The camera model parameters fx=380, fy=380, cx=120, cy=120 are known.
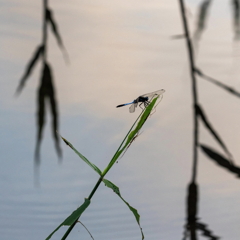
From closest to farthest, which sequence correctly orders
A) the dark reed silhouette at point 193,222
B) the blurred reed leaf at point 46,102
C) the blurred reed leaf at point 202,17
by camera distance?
the dark reed silhouette at point 193,222
the blurred reed leaf at point 46,102
the blurred reed leaf at point 202,17

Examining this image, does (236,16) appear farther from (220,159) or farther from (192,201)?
(192,201)

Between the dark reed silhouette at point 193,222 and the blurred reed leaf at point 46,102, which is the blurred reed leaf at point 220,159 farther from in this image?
the blurred reed leaf at point 46,102

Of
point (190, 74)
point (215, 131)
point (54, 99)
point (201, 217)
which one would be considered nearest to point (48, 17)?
point (54, 99)

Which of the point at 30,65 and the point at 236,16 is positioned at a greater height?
the point at 236,16

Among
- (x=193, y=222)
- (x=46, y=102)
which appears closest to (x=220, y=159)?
(x=193, y=222)

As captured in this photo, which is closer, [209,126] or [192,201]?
[192,201]

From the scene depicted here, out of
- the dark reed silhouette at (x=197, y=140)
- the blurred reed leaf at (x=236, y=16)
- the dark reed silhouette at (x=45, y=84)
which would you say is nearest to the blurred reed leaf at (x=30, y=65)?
the dark reed silhouette at (x=45, y=84)
